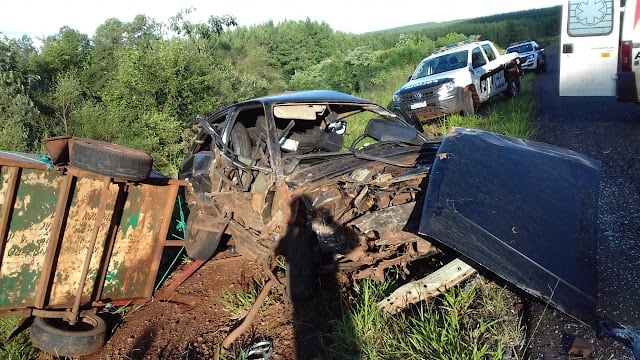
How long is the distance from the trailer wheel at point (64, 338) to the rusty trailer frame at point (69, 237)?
0.12 meters

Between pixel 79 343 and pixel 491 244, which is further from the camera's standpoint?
pixel 79 343

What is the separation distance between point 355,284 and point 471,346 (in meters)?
1.10

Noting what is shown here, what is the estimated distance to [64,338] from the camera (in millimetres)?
3578

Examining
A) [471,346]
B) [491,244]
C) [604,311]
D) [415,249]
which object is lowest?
[471,346]

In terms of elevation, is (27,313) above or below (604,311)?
below

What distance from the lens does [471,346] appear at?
265 centimetres

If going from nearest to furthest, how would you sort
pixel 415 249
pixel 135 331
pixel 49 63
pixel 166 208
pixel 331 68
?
pixel 415 249 → pixel 135 331 → pixel 166 208 → pixel 49 63 → pixel 331 68

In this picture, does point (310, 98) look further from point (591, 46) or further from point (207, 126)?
point (591, 46)

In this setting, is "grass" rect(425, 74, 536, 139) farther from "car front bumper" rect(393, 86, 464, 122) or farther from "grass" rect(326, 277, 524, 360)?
"grass" rect(326, 277, 524, 360)

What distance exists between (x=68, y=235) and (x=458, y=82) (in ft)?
27.7

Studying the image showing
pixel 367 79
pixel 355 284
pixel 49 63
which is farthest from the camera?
pixel 367 79

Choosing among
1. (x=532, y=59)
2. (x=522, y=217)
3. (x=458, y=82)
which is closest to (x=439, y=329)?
(x=522, y=217)

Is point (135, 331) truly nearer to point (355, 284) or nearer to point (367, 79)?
point (355, 284)

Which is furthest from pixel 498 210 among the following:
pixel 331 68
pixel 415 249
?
pixel 331 68
